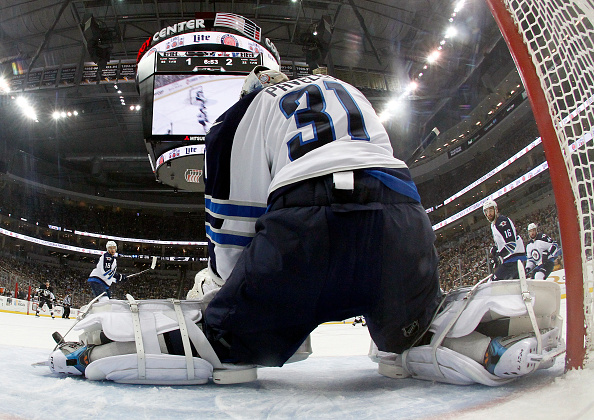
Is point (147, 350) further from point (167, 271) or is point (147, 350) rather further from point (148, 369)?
point (167, 271)

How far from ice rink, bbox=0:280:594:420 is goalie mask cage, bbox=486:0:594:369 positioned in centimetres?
13

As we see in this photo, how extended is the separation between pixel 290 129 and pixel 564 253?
65cm

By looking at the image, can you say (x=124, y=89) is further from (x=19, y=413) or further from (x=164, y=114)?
(x=19, y=413)

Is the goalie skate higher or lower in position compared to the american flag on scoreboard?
lower

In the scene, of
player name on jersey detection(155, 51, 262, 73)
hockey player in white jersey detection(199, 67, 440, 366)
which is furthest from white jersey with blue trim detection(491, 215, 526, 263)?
hockey player in white jersey detection(199, 67, 440, 366)

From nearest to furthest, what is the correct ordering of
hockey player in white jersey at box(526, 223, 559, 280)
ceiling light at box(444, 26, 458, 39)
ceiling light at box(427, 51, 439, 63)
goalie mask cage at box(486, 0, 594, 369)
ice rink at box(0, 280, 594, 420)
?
1. ice rink at box(0, 280, 594, 420)
2. goalie mask cage at box(486, 0, 594, 369)
3. hockey player in white jersey at box(526, 223, 559, 280)
4. ceiling light at box(444, 26, 458, 39)
5. ceiling light at box(427, 51, 439, 63)

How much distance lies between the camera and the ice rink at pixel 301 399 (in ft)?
2.23

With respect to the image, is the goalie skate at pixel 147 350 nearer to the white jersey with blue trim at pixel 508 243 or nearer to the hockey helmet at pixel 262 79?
the hockey helmet at pixel 262 79

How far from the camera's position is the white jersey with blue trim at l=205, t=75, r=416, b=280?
1.00 m

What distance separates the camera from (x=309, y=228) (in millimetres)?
908

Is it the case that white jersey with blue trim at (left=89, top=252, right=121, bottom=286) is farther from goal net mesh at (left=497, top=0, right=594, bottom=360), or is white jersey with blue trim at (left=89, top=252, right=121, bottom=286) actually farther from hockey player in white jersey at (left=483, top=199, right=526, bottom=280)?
goal net mesh at (left=497, top=0, right=594, bottom=360)

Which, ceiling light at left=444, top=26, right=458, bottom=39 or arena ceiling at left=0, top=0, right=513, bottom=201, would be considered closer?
arena ceiling at left=0, top=0, right=513, bottom=201

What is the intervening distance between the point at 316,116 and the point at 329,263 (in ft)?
1.21

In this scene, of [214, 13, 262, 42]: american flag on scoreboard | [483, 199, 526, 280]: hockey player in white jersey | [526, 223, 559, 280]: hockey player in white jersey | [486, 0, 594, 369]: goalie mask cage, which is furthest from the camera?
[214, 13, 262, 42]: american flag on scoreboard
